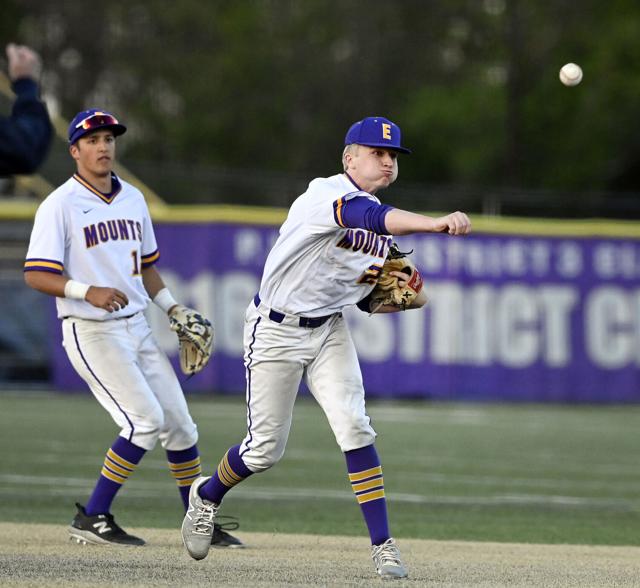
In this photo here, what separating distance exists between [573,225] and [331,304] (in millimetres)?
13999

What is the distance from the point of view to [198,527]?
264 inches

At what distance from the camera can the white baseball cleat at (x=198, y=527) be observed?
6.65 metres

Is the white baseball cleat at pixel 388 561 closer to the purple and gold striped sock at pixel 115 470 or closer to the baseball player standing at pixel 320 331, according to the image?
the baseball player standing at pixel 320 331

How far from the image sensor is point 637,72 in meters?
38.6

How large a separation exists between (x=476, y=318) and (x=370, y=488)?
522 inches

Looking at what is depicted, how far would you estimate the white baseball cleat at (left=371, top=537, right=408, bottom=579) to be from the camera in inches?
243

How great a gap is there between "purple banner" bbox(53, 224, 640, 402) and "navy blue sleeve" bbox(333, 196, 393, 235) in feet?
42.0

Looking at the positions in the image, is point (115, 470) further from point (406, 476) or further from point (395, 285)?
point (406, 476)

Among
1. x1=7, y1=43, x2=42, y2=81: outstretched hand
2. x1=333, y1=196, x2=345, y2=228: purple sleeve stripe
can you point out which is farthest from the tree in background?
x1=7, y1=43, x2=42, y2=81: outstretched hand

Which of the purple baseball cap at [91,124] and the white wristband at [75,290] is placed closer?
the white wristband at [75,290]

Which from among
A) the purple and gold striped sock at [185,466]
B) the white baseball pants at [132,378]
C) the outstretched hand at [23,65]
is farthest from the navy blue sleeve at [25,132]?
the purple and gold striped sock at [185,466]

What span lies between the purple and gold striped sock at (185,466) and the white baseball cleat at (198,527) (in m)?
0.70

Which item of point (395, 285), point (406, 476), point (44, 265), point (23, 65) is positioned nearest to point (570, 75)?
point (395, 285)

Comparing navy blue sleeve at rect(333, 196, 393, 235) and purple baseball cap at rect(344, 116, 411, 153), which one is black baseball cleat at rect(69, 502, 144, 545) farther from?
purple baseball cap at rect(344, 116, 411, 153)
